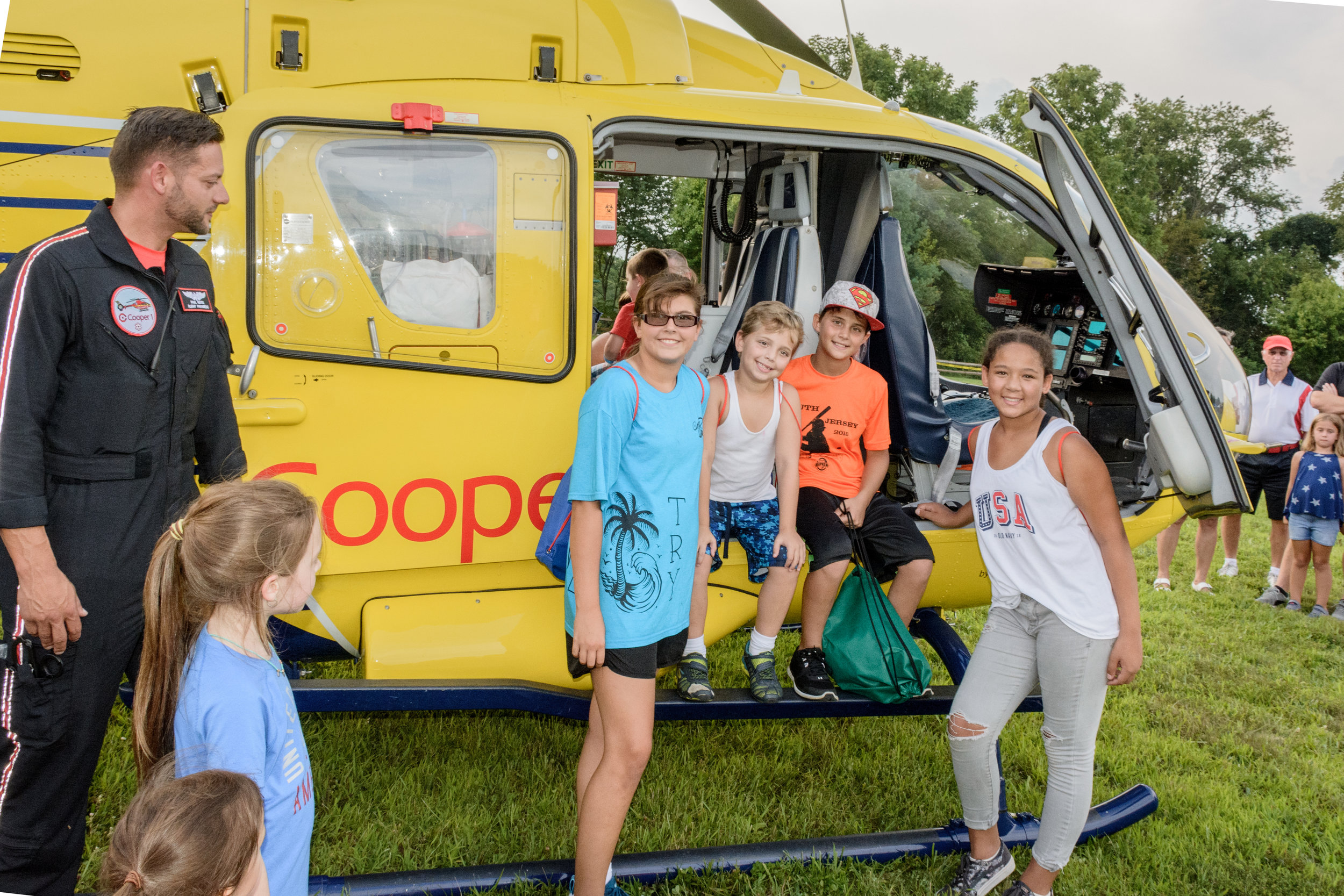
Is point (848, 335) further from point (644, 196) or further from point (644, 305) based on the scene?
point (644, 196)

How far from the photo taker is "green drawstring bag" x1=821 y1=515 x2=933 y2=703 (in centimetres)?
298

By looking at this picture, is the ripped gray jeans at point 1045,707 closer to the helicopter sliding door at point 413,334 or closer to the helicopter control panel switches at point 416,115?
the helicopter sliding door at point 413,334

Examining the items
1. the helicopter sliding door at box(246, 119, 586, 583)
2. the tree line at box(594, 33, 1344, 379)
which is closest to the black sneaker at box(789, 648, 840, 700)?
the helicopter sliding door at box(246, 119, 586, 583)

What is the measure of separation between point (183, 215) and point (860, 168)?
8.82 feet

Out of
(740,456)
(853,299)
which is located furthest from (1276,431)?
(740,456)

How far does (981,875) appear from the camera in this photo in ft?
9.28

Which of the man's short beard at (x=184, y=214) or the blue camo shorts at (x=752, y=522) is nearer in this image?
the man's short beard at (x=184, y=214)

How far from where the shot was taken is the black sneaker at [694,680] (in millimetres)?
2949

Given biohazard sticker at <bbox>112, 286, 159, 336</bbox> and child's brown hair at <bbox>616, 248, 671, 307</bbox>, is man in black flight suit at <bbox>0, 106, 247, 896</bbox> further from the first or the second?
child's brown hair at <bbox>616, 248, 671, 307</bbox>

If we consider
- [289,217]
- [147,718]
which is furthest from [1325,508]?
[147,718]

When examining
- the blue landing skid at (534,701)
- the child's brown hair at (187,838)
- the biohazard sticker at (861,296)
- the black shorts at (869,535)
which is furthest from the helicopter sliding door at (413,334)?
the child's brown hair at (187,838)

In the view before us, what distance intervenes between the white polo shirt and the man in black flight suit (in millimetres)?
7420

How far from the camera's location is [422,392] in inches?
113

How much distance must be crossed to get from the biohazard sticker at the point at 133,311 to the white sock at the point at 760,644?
6.55 ft
